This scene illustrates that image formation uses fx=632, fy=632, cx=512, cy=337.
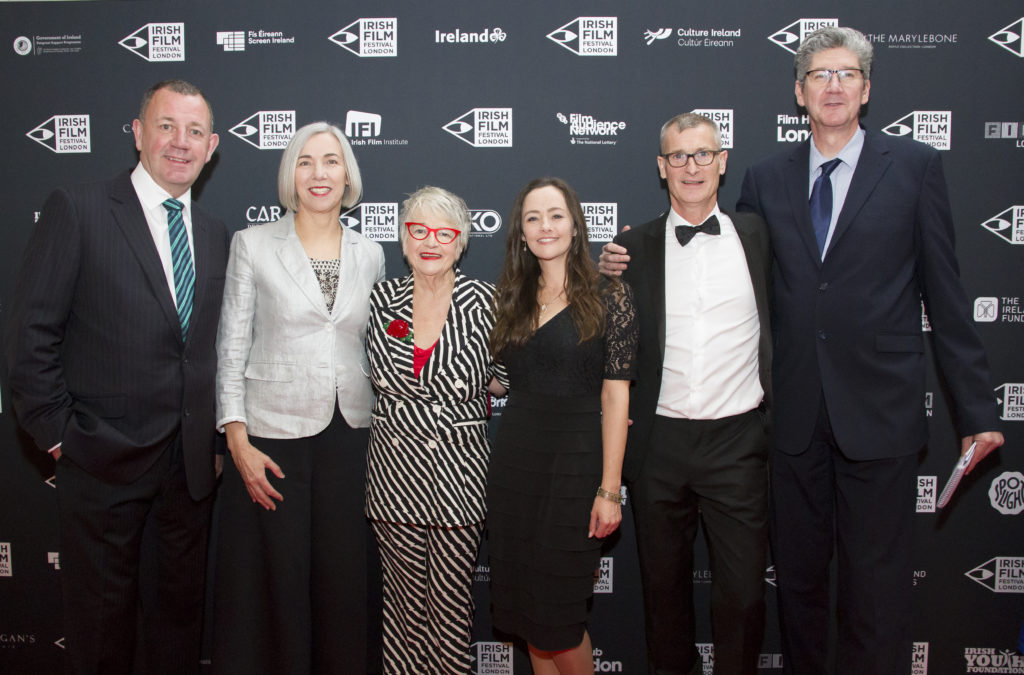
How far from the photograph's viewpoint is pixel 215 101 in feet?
9.78

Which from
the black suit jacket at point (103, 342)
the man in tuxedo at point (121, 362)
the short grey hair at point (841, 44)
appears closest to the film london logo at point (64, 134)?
the man in tuxedo at point (121, 362)

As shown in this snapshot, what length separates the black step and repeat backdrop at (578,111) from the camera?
287 cm

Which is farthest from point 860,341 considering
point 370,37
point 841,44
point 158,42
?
point 158,42

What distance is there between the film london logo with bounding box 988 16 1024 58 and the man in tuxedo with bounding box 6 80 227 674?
341 cm

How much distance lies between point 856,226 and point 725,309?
20.8 inches

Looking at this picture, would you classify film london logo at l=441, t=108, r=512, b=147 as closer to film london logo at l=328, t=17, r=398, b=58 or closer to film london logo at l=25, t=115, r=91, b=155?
film london logo at l=328, t=17, r=398, b=58

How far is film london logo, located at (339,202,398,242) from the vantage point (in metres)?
3.01

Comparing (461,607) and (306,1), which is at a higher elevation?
(306,1)

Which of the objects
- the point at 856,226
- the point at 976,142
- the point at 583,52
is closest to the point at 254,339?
the point at 583,52

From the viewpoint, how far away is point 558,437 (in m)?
2.10

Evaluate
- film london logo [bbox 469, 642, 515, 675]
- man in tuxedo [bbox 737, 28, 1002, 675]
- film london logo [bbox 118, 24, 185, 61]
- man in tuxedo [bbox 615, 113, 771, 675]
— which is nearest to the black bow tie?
man in tuxedo [bbox 615, 113, 771, 675]

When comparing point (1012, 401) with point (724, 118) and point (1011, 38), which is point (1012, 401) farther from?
→ point (724, 118)

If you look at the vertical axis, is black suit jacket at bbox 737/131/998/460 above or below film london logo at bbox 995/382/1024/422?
above

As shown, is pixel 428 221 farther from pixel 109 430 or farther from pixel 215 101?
pixel 215 101
